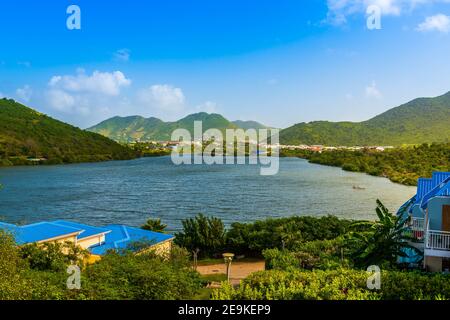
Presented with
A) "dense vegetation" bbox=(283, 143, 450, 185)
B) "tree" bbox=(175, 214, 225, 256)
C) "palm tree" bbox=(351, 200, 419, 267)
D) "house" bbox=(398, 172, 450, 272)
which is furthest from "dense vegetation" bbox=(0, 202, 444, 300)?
"dense vegetation" bbox=(283, 143, 450, 185)

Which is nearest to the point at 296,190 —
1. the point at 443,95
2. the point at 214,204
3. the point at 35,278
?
the point at 214,204

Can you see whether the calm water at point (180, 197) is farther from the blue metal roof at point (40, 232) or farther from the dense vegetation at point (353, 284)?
the dense vegetation at point (353, 284)

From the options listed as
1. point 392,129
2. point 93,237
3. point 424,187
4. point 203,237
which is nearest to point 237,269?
point 203,237

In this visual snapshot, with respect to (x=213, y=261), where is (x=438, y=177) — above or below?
above

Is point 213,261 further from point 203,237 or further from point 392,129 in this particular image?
point 392,129

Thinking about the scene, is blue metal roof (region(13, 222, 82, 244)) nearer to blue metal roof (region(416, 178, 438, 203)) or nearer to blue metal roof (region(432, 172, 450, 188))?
blue metal roof (region(416, 178, 438, 203))

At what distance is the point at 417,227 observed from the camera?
1257 cm

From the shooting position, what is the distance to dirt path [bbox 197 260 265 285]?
17.9 meters

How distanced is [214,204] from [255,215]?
5.65 meters

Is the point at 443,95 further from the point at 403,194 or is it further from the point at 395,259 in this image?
the point at 395,259

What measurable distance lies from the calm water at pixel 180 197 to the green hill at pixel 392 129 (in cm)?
7214

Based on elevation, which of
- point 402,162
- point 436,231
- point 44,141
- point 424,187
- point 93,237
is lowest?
point 93,237

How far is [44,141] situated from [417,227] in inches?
3757
